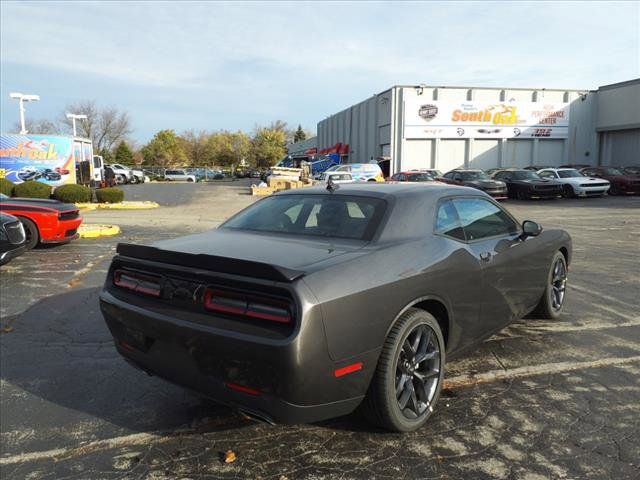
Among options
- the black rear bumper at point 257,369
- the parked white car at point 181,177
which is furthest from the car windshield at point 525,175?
the parked white car at point 181,177

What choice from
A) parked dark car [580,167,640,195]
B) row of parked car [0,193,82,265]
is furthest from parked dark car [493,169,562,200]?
row of parked car [0,193,82,265]

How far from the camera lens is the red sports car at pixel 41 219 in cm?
904

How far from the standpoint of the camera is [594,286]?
684cm

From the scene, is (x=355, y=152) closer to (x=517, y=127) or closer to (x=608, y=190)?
(x=517, y=127)

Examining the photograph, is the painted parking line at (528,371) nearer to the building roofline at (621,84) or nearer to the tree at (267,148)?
the building roofline at (621,84)

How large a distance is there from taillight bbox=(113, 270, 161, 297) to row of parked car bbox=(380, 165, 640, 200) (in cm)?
2100

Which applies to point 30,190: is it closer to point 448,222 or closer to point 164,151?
point 448,222

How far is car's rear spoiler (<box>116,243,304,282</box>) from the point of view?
8.29 ft

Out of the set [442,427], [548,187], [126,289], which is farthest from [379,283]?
[548,187]

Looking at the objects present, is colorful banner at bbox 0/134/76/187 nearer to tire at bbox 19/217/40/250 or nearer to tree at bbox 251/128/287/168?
tire at bbox 19/217/40/250

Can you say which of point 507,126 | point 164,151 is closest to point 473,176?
point 507,126

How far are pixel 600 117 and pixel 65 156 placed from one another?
1422 inches

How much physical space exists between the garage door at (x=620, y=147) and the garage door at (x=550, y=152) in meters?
3.25

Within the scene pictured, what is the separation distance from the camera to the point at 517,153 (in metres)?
36.8
